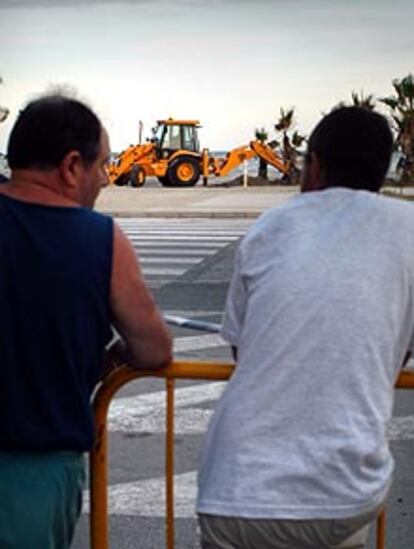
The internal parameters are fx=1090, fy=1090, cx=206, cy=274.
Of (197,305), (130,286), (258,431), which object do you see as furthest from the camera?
(197,305)

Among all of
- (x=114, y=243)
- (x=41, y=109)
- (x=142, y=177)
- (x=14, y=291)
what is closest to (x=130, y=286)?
(x=114, y=243)

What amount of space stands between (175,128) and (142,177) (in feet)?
7.94

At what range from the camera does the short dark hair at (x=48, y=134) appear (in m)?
2.40

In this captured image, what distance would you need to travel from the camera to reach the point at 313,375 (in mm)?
2291

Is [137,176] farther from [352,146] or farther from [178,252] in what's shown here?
[352,146]

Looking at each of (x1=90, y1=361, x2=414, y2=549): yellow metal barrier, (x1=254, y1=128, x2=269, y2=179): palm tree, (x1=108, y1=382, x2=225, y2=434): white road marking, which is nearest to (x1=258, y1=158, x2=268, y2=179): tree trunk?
(x1=254, y1=128, x2=269, y2=179): palm tree

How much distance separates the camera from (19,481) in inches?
95.3

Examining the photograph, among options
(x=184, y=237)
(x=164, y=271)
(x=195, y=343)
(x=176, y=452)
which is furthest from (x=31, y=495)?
(x=184, y=237)

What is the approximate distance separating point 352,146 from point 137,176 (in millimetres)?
34340

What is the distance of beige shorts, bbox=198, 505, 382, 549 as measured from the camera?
230 cm

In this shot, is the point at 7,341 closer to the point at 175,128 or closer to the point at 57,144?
the point at 57,144

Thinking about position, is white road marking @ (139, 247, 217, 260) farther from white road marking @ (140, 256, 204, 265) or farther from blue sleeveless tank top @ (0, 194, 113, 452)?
blue sleeveless tank top @ (0, 194, 113, 452)

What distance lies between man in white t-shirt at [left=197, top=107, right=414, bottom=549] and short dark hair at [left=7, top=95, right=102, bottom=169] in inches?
17.3

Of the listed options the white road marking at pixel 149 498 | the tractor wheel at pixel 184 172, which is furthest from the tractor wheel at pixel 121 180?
the white road marking at pixel 149 498
